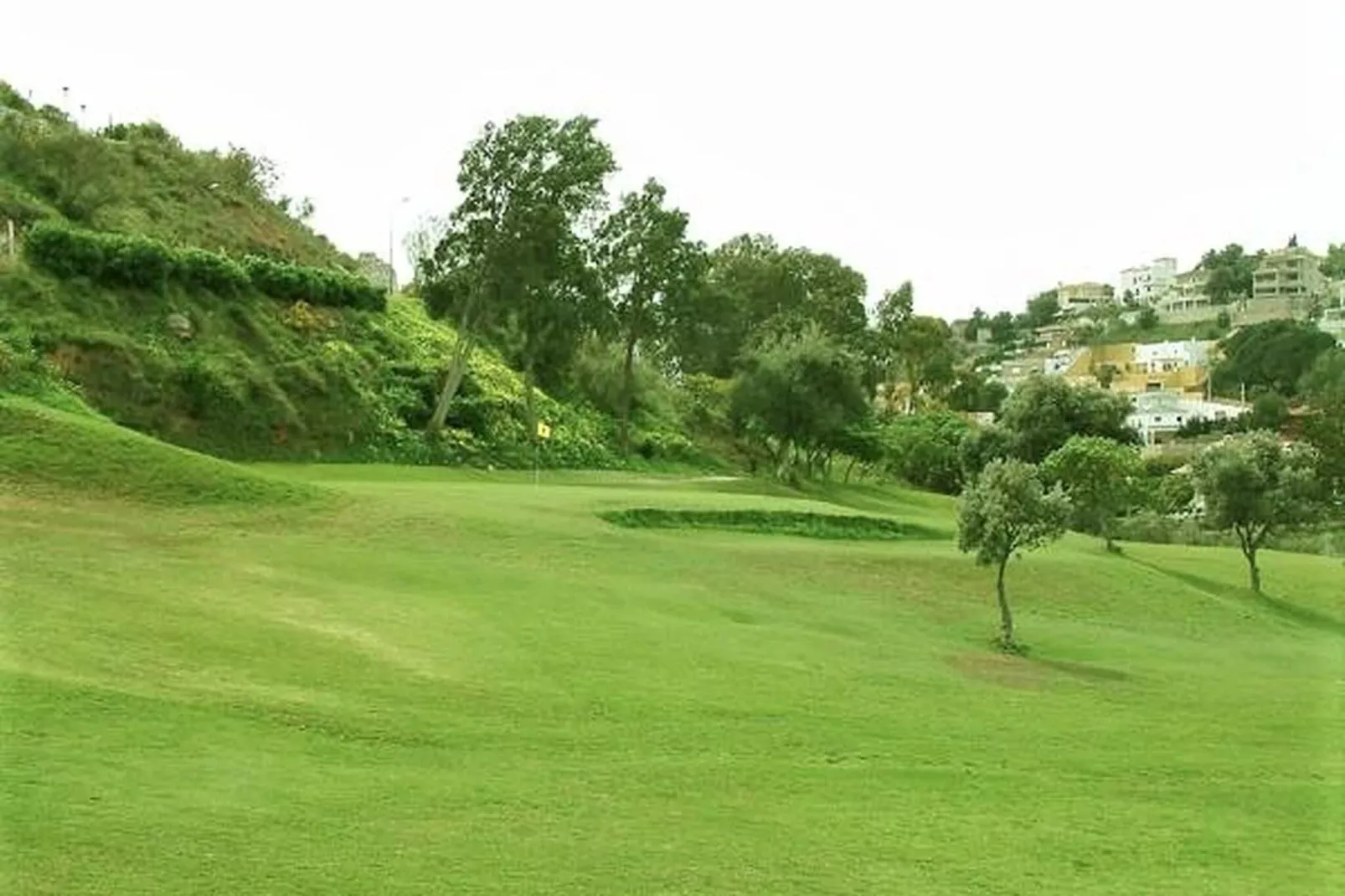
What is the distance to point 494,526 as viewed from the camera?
29.2m

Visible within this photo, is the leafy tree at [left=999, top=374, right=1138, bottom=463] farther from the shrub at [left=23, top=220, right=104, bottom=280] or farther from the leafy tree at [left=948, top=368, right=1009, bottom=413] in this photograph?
the shrub at [left=23, top=220, right=104, bottom=280]

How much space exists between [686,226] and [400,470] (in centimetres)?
2068

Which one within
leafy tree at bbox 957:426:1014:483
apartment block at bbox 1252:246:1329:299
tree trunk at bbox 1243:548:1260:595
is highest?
apartment block at bbox 1252:246:1329:299

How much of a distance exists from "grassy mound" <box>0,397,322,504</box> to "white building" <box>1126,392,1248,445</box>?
43688 mm

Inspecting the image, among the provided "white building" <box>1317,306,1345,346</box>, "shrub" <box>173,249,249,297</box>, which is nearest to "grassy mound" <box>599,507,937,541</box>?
"white building" <box>1317,306,1345,346</box>

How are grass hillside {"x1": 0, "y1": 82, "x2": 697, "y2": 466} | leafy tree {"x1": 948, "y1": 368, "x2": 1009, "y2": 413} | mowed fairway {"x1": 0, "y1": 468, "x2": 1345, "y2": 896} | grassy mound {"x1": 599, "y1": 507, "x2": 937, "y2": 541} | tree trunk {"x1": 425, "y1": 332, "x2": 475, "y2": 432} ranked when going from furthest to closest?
leafy tree {"x1": 948, "y1": 368, "x2": 1009, "y2": 413}, tree trunk {"x1": 425, "y1": 332, "x2": 475, "y2": 432}, grass hillside {"x1": 0, "y1": 82, "x2": 697, "y2": 466}, grassy mound {"x1": 599, "y1": 507, "x2": 937, "y2": 541}, mowed fairway {"x1": 0, "y1": 468, "x2": 1345, "y2": 896}

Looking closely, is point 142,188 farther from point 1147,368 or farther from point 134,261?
point 1147,368

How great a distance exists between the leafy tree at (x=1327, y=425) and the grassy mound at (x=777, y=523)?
12.5 metres

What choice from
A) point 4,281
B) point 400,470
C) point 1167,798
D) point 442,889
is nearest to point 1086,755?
point 1167,798

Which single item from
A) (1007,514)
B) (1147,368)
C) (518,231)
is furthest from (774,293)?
(1007,514)

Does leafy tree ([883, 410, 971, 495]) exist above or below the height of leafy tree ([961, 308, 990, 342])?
below

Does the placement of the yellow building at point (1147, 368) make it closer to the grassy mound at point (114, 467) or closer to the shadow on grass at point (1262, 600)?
the shadow on grass at point (1262, 600)

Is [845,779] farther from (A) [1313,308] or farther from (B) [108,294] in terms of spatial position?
(A) [1313,308]

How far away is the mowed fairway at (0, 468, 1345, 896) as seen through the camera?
10.6 m
